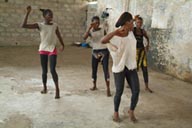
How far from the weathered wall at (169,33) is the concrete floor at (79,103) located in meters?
0.33

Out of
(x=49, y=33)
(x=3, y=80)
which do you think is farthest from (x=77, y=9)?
(x=49, y=33)

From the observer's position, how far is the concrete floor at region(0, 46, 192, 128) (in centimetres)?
342

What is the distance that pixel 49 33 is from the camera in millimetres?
4238

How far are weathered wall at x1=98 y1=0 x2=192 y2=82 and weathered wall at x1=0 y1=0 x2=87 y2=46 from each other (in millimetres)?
4265

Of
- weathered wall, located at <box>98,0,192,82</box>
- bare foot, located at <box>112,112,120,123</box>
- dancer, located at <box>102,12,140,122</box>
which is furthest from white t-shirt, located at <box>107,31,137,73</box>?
weathered wall, located at <box>98,0,192,82</box>

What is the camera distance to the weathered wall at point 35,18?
10.3 metres

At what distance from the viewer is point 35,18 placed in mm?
10734

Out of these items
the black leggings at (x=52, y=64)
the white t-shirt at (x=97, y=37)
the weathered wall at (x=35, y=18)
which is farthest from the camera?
the weathered wall at (x=35, y=18)

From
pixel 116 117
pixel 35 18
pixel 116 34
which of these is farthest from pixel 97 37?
pixel 35 18

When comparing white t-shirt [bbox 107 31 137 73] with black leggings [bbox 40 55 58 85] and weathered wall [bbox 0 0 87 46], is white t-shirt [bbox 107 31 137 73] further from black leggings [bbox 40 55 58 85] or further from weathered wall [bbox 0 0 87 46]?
weathered wall [bbox 0 0 87 46]

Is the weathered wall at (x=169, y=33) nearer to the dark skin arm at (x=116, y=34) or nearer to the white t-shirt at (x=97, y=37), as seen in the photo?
the white t-shirt at (x=97, y=37)

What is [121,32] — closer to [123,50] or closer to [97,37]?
[123,50]

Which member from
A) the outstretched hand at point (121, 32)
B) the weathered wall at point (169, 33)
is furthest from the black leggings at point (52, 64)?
the weathered wall at point (169, 33)

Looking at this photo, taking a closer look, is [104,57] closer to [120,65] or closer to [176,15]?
[120,65]
